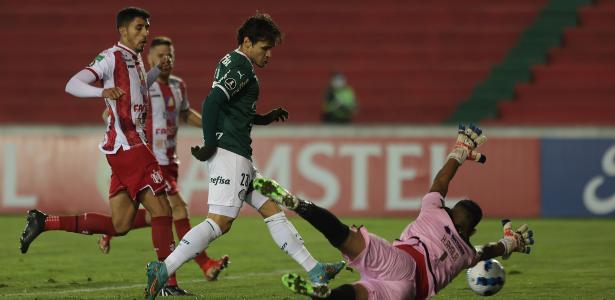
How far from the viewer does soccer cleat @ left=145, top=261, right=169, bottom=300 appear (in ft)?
25.1

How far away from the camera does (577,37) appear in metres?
23.0

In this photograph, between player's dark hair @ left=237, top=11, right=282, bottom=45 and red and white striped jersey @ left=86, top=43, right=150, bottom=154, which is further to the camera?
red and white striped jersey @ left=86, top=43, right=150, bottom=154

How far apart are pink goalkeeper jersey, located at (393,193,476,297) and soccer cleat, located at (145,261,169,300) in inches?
58.7

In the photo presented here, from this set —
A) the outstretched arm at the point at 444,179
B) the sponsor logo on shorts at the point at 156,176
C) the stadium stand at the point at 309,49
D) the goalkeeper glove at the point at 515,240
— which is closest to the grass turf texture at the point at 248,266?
the goalkeeper glove at the point at 515,240

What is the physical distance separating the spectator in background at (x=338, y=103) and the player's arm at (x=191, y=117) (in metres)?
10.6

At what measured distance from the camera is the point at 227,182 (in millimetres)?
7961

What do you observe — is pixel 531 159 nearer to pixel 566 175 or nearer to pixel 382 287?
pixel 566 175

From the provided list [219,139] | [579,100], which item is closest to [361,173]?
[579,100]

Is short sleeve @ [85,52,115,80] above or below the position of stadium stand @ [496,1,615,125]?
above

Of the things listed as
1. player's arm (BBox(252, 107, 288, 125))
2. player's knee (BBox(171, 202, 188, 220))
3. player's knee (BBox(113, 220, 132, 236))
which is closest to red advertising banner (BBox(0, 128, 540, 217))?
player's knee (BBox(171, 202, 188, 220))

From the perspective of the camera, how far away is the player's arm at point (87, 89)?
8.13 m

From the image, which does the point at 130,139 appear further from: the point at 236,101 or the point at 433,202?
the point at 433,202

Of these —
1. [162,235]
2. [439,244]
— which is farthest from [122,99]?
[439,244]

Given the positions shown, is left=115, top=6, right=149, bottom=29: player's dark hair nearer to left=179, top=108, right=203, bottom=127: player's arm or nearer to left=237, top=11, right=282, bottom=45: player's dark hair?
left=237, top=11, right=282, bottom=45: player's dark hair
